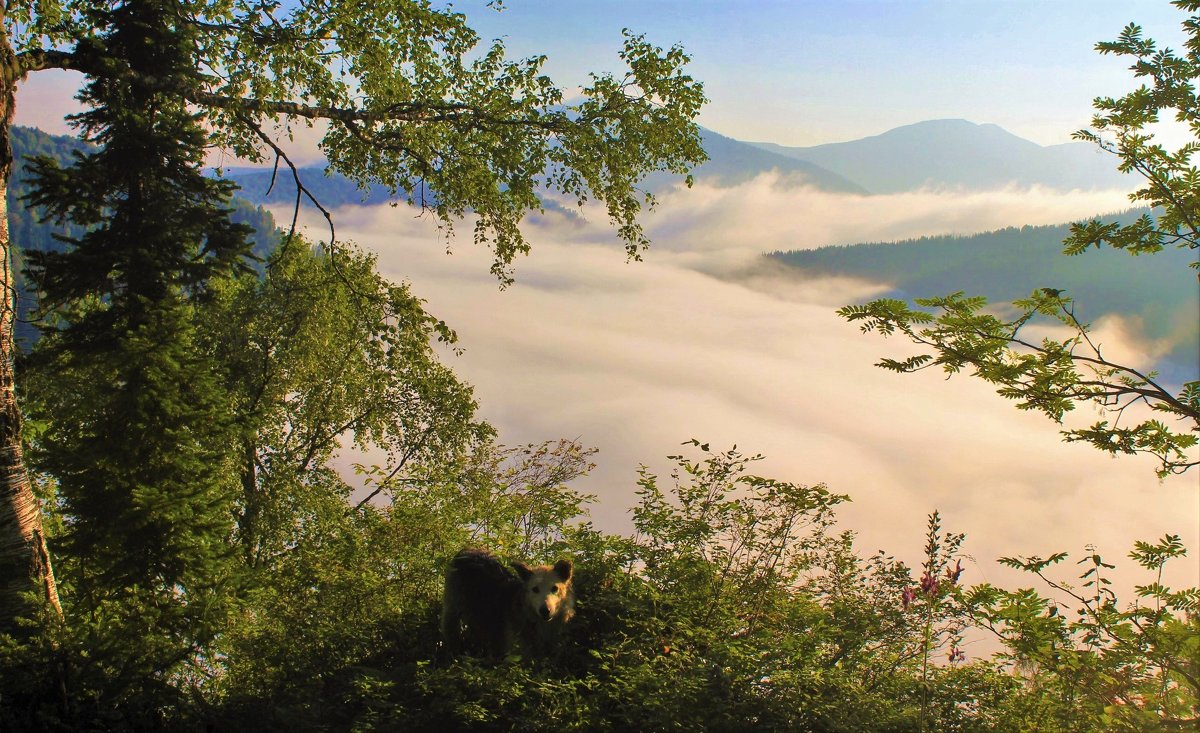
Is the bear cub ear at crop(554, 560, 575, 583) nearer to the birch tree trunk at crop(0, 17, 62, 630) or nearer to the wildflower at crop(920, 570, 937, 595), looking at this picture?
the wildflower at crop(920, 570, 937, 595)

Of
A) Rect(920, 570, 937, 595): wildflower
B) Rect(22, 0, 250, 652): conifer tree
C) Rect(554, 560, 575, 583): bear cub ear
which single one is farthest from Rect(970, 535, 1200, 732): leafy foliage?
Rect(22, 0, 250, 652): conifer tree

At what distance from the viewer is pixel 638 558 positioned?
9.34 metres

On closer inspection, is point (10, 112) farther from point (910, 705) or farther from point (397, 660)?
point (910, 705)

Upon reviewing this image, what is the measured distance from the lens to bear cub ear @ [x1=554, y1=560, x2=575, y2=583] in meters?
8.50

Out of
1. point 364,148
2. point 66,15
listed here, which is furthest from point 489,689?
point 66,15

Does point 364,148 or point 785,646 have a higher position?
point 364,148

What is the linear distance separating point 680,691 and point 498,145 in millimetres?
8913

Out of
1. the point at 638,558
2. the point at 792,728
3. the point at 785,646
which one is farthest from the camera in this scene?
the point at 638,558

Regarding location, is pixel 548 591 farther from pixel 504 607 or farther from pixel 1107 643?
pixel 1107 643

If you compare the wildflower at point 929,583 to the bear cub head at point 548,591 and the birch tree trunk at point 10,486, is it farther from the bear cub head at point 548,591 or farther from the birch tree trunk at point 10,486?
the birch tree trunk at point 10,486

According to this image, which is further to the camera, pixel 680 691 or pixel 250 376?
pixel 250 376

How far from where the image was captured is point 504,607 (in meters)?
8.67

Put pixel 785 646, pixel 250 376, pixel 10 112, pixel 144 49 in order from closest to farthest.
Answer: pixel 785 646, pixel 10 112, pixel 144 49, pixel 250 376

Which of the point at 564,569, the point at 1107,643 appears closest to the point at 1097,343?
the point at 1107,643
